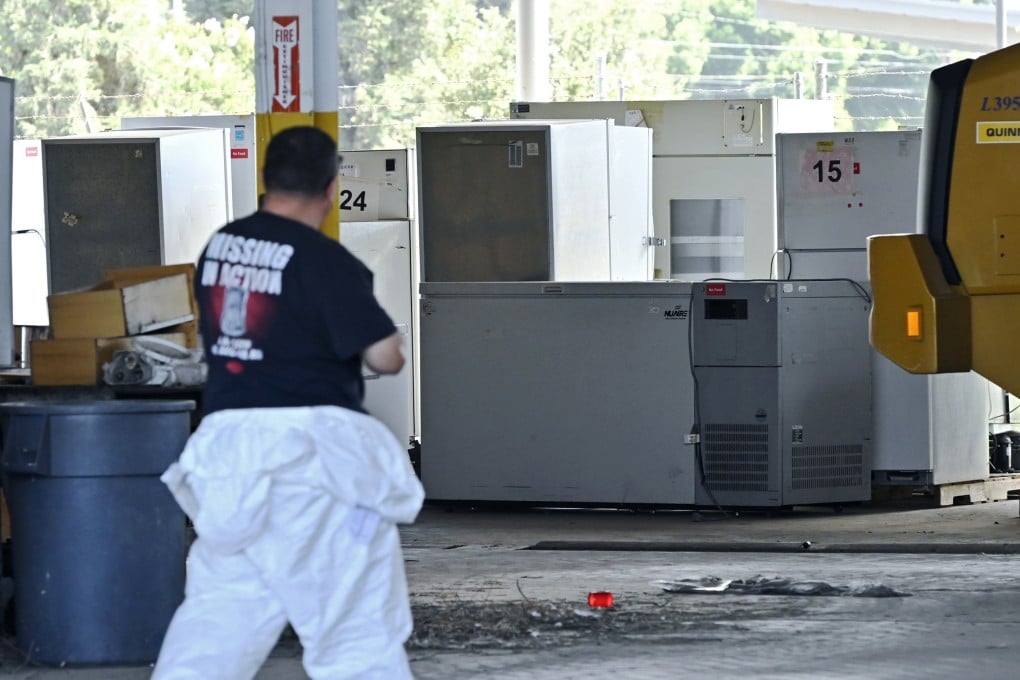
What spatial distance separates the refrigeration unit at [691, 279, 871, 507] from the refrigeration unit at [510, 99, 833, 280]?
2.18 meters

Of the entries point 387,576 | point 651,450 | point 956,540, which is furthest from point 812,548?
point 387,576

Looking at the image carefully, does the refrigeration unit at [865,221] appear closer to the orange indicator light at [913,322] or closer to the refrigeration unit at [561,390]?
the refrigeration unit at [561,390]

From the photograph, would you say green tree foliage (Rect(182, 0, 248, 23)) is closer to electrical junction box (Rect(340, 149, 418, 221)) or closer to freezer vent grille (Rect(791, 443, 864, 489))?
electrical junction box (Rect(340, 149, 418, 221))

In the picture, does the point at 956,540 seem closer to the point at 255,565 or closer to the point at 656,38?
the point at 255,565

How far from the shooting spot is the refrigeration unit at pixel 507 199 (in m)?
10.8

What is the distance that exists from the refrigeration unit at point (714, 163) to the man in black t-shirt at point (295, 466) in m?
8.40

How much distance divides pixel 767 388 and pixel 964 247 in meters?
2.22

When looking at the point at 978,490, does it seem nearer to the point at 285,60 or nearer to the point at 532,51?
the point at 285,60

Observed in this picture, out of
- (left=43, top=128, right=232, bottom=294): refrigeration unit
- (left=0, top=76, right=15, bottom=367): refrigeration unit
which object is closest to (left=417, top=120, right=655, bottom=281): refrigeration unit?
(left=43, top=128, right=232, bottom=294): refrigeration unit

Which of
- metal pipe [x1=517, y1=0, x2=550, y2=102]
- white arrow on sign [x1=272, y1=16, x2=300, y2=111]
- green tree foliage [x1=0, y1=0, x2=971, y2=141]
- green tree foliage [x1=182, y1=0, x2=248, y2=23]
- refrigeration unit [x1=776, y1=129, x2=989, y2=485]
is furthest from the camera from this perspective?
green tree foliage [x1=182, y1=0, x2=248, y2=23]

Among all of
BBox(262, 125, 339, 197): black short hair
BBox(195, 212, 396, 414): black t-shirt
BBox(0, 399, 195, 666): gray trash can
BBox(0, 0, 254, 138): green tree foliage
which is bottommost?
BBox(0, 399, 195, 666): gray trash can

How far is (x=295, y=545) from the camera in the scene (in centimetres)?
452

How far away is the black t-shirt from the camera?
178 inches

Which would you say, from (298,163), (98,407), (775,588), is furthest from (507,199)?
(298,163)
